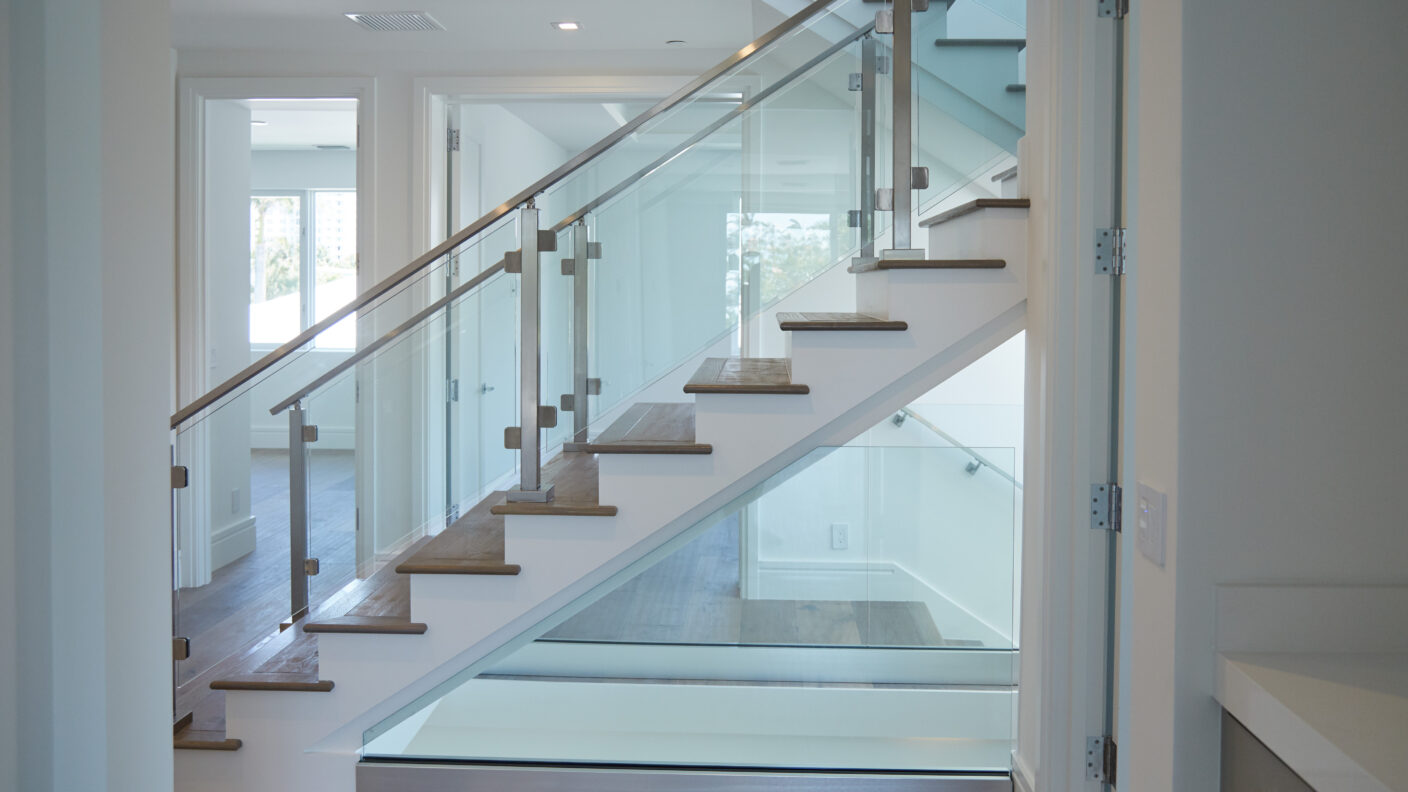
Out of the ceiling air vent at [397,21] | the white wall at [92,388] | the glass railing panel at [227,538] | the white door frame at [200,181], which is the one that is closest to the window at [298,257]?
the glass railing panel at [227,538]

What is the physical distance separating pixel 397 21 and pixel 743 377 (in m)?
2.68

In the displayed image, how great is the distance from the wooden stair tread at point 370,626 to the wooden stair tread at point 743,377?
1.05 meters

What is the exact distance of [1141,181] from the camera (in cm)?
173

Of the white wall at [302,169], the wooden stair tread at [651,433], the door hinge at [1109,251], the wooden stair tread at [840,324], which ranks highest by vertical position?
the white wall at [302,169]


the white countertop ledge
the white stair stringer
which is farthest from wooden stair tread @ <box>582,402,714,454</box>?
the white countertop ledge

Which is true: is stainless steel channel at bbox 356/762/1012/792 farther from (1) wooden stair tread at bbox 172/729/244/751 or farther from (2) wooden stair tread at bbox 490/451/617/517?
(2) wooden stair tread at bbox 490/451/617/517

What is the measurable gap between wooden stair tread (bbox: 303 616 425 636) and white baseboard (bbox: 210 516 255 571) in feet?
9.20

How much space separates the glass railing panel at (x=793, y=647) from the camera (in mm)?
2898

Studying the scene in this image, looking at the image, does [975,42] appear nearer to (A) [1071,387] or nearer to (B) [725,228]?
(B) [725,228]

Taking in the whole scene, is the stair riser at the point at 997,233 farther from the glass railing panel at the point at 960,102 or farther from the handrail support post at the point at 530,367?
the handrail support post at the point at 530,367

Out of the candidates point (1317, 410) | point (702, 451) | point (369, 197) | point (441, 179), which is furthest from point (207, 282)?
point (1317, 410)

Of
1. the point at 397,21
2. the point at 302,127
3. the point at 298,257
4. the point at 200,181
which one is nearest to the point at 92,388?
the point at 397,21

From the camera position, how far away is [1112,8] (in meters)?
2.26

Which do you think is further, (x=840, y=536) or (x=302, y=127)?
(x=302, y=127)
